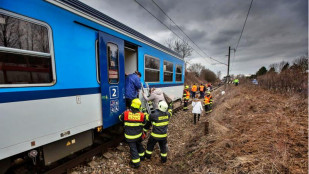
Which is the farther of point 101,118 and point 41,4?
point 101,118

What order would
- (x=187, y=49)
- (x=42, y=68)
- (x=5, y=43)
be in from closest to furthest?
(x=5, y=43) < (x=42, y=68) < (x=187, y=49)

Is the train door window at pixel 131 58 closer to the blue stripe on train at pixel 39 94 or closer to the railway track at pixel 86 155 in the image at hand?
the blue stripe on train at pixel 39 94

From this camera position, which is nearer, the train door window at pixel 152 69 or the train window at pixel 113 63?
the train window at pixel 113 63

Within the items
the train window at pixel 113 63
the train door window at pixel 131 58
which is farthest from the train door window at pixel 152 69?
the train window at pixel 113 63

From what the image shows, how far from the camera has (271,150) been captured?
117 inches

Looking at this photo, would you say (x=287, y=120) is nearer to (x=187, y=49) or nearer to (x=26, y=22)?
(x=26, y=22)

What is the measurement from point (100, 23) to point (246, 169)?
4.38 m

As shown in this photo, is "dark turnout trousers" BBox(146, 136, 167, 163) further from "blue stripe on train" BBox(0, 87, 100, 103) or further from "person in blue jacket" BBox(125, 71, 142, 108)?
"blue stripe on train" BBox(0, 87, 100, 103)

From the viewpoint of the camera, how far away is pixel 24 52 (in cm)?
202

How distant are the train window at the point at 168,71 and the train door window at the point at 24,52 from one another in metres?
4.70

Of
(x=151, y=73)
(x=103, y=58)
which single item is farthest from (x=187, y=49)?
(x=103, y=58)

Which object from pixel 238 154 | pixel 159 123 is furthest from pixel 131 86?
pixel 238 154

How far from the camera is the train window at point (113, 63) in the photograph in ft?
11.0

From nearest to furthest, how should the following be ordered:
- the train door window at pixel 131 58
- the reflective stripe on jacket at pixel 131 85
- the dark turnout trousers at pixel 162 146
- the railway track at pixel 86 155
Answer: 1. the railway track at pixel 86 155
2. the dark turnout trousers at pixel 162 146
3. the reflective stripe on jacket at pixel 131 85
4. the train door window at pixel 131 58
